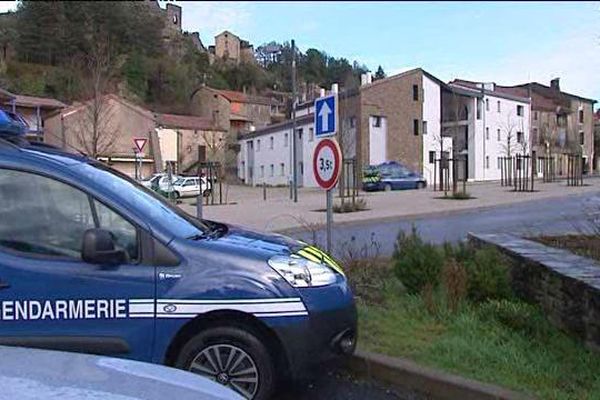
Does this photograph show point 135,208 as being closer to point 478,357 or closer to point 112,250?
point 112,250

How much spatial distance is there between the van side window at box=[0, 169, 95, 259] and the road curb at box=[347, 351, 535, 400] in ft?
7.65

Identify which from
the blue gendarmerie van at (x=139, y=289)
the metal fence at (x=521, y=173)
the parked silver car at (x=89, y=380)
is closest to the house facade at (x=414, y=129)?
the metal fence at (x=521, y=173)

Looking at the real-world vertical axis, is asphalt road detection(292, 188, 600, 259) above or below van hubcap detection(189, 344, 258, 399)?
below

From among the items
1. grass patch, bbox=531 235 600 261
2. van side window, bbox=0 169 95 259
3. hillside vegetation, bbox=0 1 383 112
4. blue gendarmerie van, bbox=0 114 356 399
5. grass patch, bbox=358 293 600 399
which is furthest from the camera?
grass patch, bbox=531 235 600 261

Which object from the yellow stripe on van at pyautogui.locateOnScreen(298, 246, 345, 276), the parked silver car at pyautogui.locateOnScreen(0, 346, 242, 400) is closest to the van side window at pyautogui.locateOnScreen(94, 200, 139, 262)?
the yellow stripe on van at pyautogui.locateOnScreen(298, 246, 345, 276)

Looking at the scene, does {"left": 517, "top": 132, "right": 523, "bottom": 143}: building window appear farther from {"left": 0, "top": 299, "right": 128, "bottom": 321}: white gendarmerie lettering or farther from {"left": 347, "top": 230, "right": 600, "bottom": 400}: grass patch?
{"left": 0, "top": 299, "right": 128, "bottom": 321}: white gendarmerie lettering

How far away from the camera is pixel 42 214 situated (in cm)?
405

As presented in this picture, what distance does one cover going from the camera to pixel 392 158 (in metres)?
57.0

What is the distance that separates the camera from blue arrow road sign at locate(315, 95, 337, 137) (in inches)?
339

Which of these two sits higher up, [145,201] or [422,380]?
[145,201]

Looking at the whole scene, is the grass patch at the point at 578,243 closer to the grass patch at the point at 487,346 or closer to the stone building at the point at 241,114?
the grass patch at the point at 487,346

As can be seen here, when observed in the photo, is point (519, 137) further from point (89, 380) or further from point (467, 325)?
point (89, 380)

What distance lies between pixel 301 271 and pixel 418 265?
2701mm

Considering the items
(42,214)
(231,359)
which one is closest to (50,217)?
(42,214)
